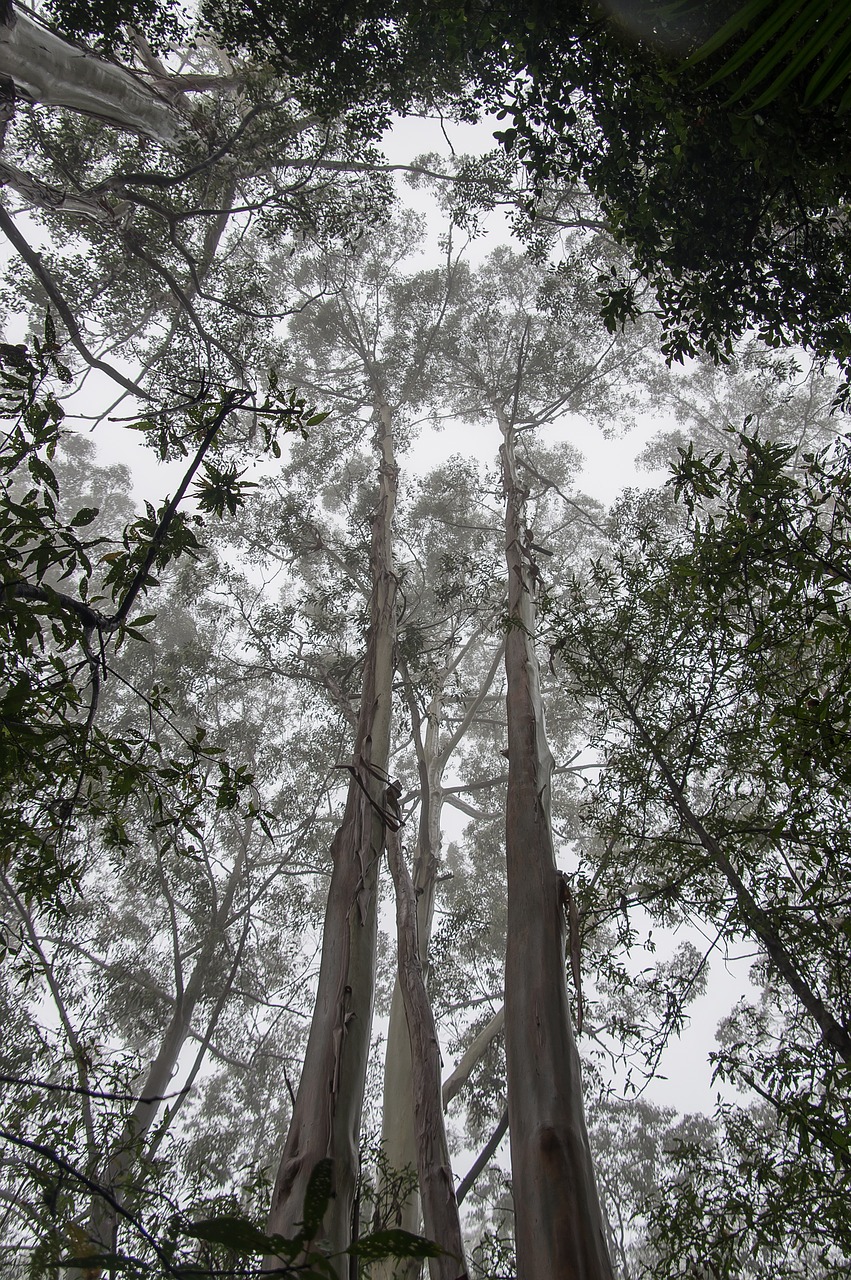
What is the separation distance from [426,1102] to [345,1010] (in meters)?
0.46

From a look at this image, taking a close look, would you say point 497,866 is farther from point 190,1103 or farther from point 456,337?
point 456,337

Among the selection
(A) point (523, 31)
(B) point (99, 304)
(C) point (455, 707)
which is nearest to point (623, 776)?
(A) point (523, 31)

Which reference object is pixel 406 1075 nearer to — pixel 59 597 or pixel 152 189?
pixel 59 597

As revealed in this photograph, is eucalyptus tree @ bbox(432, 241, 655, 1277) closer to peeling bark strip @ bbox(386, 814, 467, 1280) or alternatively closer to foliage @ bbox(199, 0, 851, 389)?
peeling bark strip @ bbox(386, 814, 467, 1280)

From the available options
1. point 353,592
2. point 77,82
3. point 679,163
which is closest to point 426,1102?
point 679,163

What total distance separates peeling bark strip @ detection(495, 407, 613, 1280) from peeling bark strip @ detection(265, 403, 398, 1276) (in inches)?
21.5

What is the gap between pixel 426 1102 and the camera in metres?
2.69

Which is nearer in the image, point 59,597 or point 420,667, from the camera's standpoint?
point 59,597

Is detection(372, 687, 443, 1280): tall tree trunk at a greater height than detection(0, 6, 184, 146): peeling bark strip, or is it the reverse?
detection(0, 6, 184, 146): peeling bark strip

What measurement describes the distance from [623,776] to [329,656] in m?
6.09

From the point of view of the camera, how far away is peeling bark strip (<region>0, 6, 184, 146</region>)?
421cm

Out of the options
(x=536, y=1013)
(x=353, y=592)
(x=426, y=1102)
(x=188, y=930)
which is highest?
(x=353, y=592)

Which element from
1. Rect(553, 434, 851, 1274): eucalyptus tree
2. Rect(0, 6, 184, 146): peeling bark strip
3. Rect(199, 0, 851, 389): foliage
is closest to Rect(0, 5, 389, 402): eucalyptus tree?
Rect(0, 6, 184, 146): peeling bark strip

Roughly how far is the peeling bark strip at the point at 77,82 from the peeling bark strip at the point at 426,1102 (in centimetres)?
470
